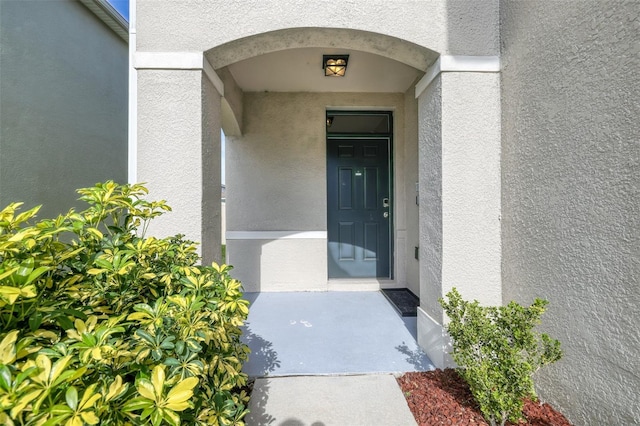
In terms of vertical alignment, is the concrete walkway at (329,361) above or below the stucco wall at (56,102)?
below

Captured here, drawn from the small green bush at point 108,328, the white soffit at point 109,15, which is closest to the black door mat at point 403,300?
the small green bush at point 108,328

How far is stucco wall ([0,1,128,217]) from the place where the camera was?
313cm

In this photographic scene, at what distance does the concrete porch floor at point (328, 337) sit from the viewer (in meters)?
2.22

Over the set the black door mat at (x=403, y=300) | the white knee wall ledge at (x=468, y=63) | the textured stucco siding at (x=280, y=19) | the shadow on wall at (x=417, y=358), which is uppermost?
the textured stucco siding at (x=280, y=19)

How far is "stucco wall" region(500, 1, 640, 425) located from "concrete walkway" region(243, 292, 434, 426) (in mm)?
1029

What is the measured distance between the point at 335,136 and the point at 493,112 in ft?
7.90

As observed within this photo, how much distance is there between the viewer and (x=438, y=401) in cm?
182

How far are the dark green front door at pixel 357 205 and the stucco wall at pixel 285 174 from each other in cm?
29

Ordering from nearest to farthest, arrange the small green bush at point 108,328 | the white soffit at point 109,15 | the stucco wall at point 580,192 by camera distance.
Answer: the small green bush at point 108,328 → the stucco wall at point 580,192 → the white soffit at point 109,15

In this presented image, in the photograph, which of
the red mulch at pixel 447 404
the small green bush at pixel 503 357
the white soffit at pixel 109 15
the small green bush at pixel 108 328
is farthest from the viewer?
the white soffit at pixel 109 15

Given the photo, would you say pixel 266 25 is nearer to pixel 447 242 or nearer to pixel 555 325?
pixel 447 242

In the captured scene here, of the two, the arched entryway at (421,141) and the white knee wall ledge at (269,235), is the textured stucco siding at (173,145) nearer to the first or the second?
the arched entryway at (421,141)

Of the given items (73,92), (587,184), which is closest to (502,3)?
(587,184)

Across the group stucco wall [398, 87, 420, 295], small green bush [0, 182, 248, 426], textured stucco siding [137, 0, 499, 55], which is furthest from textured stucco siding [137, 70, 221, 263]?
stucco wall [398, 87, 420, 295]
